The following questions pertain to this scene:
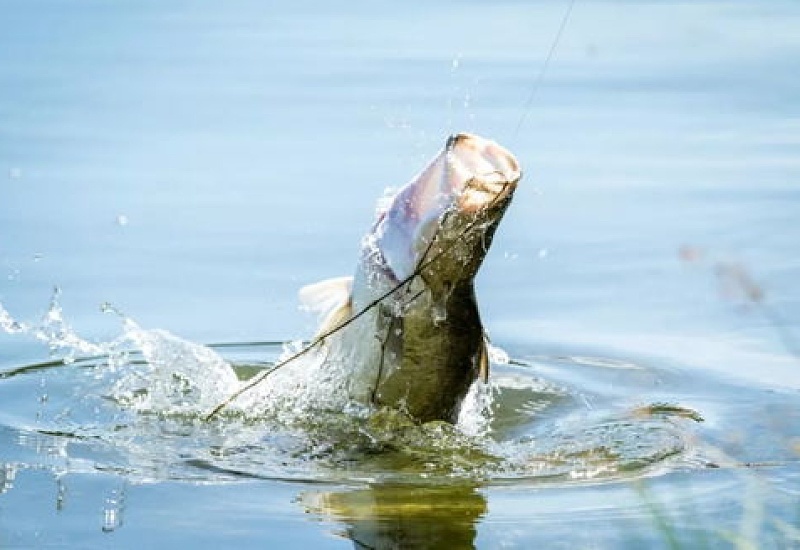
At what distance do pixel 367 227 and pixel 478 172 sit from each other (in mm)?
3562

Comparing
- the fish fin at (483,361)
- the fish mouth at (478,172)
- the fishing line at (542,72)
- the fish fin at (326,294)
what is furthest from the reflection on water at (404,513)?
the fishing line at (542,72)

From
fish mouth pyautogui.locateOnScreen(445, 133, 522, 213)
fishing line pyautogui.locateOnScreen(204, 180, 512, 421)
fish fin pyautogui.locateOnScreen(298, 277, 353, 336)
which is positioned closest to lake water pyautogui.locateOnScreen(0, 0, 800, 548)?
fishing line pyautogui.locateOnScreen(204, 180, 512, 421)

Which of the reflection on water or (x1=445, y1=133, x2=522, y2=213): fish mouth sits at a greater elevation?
(x1=445, y1=133, x2=522, y2=213): fish mouth

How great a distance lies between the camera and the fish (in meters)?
6.91

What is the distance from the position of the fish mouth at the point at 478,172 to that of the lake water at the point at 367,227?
61cm

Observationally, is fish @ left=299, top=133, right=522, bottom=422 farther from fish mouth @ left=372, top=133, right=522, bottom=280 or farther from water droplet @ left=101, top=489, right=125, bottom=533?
water droplet @ left=101, top=489, right=125, bottom=533

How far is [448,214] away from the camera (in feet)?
22.7

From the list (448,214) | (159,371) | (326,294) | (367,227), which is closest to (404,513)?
(448,214)

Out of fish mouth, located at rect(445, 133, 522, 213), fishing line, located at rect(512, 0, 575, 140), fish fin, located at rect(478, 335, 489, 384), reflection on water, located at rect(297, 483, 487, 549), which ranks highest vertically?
fishing line, located at rect(512, 0, 575, 140)

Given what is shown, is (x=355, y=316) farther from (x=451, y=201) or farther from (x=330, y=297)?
(x=451, y=201)

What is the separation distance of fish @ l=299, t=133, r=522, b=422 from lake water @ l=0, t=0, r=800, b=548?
0.25 metres

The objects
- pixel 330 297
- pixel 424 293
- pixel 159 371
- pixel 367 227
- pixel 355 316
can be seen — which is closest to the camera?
pixel 424 293

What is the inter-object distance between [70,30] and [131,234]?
15.1ft

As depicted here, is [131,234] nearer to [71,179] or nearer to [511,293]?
[71,179]
